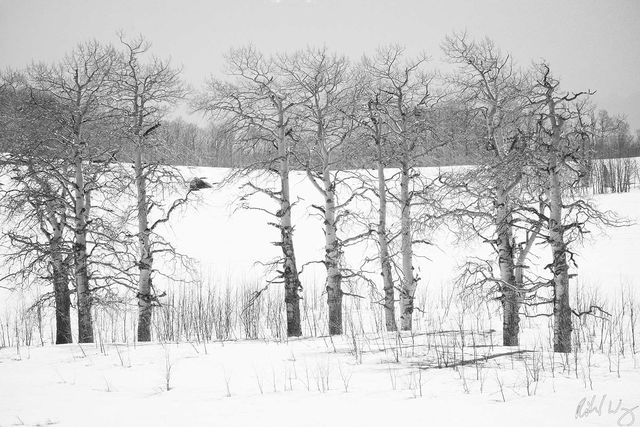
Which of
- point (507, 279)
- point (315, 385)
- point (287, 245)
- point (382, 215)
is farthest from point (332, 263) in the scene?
point (315, 385)

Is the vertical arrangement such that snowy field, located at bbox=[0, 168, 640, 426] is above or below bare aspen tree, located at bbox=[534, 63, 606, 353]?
below

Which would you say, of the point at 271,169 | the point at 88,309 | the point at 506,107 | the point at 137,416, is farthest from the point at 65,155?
the point at 506,107

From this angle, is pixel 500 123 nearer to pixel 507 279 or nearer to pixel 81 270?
pixel 507 279

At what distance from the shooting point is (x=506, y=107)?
424 inches

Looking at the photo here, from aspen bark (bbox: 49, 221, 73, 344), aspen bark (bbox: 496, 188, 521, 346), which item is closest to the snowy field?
aspen bark (bbox: 496, 188, 521, 346)

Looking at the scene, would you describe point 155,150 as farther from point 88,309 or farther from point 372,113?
point 372,113

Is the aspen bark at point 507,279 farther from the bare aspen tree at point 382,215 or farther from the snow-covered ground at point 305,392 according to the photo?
the snow-covered ground at point 305,392

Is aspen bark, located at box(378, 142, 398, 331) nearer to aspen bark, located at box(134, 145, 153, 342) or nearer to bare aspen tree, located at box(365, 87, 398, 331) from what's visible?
bare aspen tree, located at box(365, 87, 398, 331)
